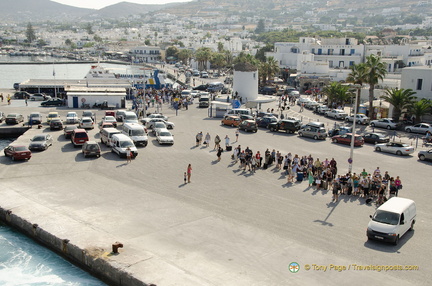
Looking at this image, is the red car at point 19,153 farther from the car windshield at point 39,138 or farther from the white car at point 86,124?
the white car at point 86,124

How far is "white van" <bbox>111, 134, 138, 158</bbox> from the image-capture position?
30594mm

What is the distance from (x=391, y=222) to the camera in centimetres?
1792

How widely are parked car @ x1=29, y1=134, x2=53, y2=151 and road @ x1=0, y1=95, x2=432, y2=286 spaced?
64 centimetres

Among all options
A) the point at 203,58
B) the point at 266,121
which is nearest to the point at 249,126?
the point at 266,121

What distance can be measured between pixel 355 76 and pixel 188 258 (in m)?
36.4

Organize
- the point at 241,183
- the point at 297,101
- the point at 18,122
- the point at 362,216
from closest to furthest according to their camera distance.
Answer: the point at 362,216
the point at 241,183
the point at 18,122
the point at 297,101

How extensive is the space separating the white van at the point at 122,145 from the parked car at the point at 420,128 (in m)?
25.7

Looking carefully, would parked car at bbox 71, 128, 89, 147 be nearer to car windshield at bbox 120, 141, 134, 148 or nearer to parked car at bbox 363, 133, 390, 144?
car windshield at bbox 120, 141, 134, 148

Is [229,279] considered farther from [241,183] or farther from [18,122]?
[18,122]

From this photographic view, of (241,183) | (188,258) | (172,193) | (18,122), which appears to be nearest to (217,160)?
(241,183)

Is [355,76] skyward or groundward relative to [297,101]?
skyward

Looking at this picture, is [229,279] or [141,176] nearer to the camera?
[229,279]

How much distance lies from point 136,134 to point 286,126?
13.4 metres

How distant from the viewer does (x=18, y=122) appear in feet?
141
